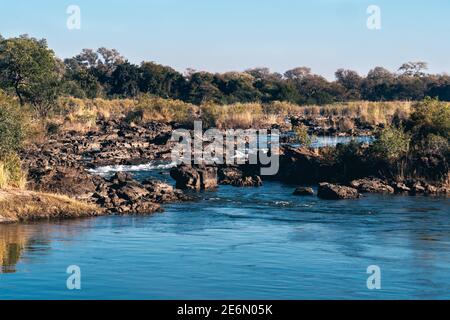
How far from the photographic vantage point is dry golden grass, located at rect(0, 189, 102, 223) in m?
31.5

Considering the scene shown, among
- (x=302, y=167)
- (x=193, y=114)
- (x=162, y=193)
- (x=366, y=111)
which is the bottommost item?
(x=162, y=193)

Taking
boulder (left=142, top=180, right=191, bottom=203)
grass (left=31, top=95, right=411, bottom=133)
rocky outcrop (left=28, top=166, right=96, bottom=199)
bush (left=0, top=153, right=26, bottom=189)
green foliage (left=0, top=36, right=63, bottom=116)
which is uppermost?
green foliage (left=0, top=36, right=63, bottom=116)

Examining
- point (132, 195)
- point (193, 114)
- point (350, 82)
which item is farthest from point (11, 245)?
point (350, 82)

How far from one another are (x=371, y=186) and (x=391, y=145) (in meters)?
3.52

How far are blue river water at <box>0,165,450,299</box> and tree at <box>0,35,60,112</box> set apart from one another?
3076cm

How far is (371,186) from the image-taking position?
43.0 meters

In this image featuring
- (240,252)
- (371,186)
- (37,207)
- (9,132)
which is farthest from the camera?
(371,186)

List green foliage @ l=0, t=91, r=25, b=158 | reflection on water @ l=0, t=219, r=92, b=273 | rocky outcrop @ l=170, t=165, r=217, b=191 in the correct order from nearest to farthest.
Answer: reflection on water @ l=0, t=219, r=92, b=273 < green foliage @ l=0, t=91, r=25, b=158 < rocky outcrop @ l=170, t=165, r=217, b=191

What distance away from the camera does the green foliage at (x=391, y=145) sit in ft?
149

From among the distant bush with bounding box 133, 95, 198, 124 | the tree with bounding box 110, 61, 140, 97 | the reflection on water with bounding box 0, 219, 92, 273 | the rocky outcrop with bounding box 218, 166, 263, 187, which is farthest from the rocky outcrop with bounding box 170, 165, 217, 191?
the tree with bounding box 110, 61, 140, 97

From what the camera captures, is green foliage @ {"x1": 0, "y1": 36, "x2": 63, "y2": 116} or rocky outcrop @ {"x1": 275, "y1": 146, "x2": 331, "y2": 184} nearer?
rocky outcrop @ {"x1": 275, "y1": 146, "x2": 331, "y2": 184}

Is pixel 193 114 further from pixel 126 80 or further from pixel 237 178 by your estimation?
pixel 126 80

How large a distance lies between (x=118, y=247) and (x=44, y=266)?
12.4 ft

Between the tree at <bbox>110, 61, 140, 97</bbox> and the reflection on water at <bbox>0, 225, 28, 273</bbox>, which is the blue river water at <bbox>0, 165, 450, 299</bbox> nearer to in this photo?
the reflection on water at <bbox>0, 225, 28, 273</bbox>
